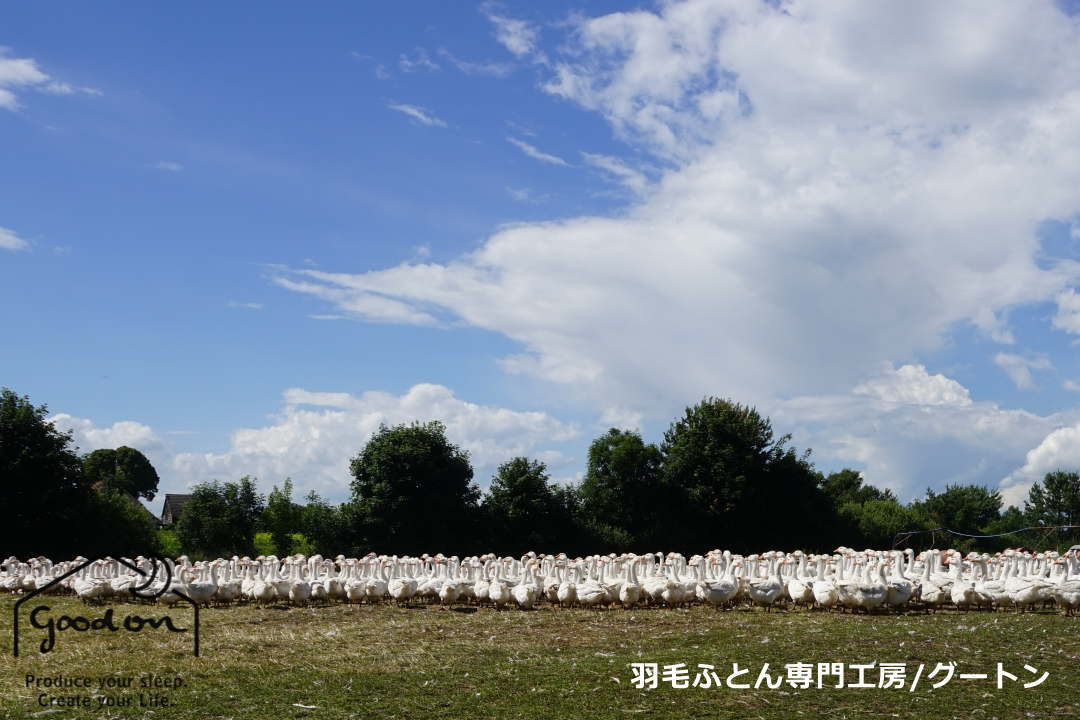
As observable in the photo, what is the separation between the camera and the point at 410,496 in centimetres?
4534

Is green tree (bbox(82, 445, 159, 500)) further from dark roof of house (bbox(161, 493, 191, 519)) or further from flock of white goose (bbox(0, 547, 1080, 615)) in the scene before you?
flock of white goose (bbox(0, 547, 1080, 615))

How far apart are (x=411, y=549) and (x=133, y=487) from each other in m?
70.4

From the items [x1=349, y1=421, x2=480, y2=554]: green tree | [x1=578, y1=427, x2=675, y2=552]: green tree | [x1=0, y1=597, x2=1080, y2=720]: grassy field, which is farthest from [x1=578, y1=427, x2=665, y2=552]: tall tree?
[x1=0, y1=597, x2=1080, y2=720]: grassy field

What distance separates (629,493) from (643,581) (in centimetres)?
2694

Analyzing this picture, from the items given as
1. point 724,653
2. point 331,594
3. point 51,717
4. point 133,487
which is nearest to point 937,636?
point 724,653

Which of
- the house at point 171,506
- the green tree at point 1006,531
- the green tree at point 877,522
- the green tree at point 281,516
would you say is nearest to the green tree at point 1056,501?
the green tree at point 1006,531

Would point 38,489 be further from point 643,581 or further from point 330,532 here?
point 643,581

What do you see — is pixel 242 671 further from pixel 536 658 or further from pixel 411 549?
pixel 411 549

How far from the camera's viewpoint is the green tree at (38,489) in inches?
1705

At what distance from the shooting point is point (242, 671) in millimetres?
14242

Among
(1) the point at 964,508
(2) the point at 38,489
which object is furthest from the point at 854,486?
(2) the point at 38,489

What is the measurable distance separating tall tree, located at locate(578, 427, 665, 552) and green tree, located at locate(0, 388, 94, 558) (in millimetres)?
24536

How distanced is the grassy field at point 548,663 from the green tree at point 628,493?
92.9 ft

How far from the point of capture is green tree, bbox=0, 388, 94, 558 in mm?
43312
